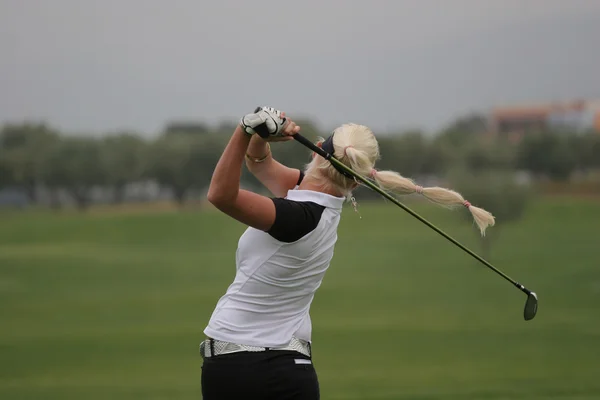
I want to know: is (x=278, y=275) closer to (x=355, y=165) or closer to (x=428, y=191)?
(x=355, y=165)

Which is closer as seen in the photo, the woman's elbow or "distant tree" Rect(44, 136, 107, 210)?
the woman's elbow

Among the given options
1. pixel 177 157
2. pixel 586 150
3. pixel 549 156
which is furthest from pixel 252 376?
pixel 586 150

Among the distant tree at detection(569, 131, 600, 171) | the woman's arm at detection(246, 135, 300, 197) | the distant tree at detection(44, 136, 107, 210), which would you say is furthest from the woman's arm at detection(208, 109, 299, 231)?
the distant tree at detection(569, 131, 600, 171)

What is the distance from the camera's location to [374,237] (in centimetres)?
5728

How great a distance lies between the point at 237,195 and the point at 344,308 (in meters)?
22.2

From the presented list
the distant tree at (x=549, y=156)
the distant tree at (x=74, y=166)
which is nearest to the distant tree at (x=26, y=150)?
the distant tree at (x=74, y=166)

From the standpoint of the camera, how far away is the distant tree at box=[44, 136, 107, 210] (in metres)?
50.5

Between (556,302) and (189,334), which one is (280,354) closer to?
(189,334)

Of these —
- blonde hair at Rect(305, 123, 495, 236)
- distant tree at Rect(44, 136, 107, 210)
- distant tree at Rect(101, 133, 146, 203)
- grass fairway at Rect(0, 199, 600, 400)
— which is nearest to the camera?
blonde hair at Rect(305, 123, 495, 236)

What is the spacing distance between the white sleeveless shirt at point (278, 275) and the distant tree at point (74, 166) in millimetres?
48066

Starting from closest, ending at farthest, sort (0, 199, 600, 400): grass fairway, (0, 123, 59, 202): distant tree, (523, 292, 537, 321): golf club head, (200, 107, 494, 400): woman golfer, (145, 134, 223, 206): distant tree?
1. (200, 107, 494, 400): woman golfer
2. (523, 292, 537, 321): golf club head
3. (0, 199, 600, 400): grass fairway
4. (145, 134, 223, 206): distant tree
5. (0, 123, 59, 202): distant tree

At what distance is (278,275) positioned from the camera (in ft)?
10.5

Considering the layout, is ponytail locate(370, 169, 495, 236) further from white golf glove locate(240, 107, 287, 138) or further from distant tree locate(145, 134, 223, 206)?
distant tree locate(145, 134, 223, 206)

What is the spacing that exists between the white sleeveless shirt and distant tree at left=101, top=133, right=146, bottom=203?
47.7 meters
